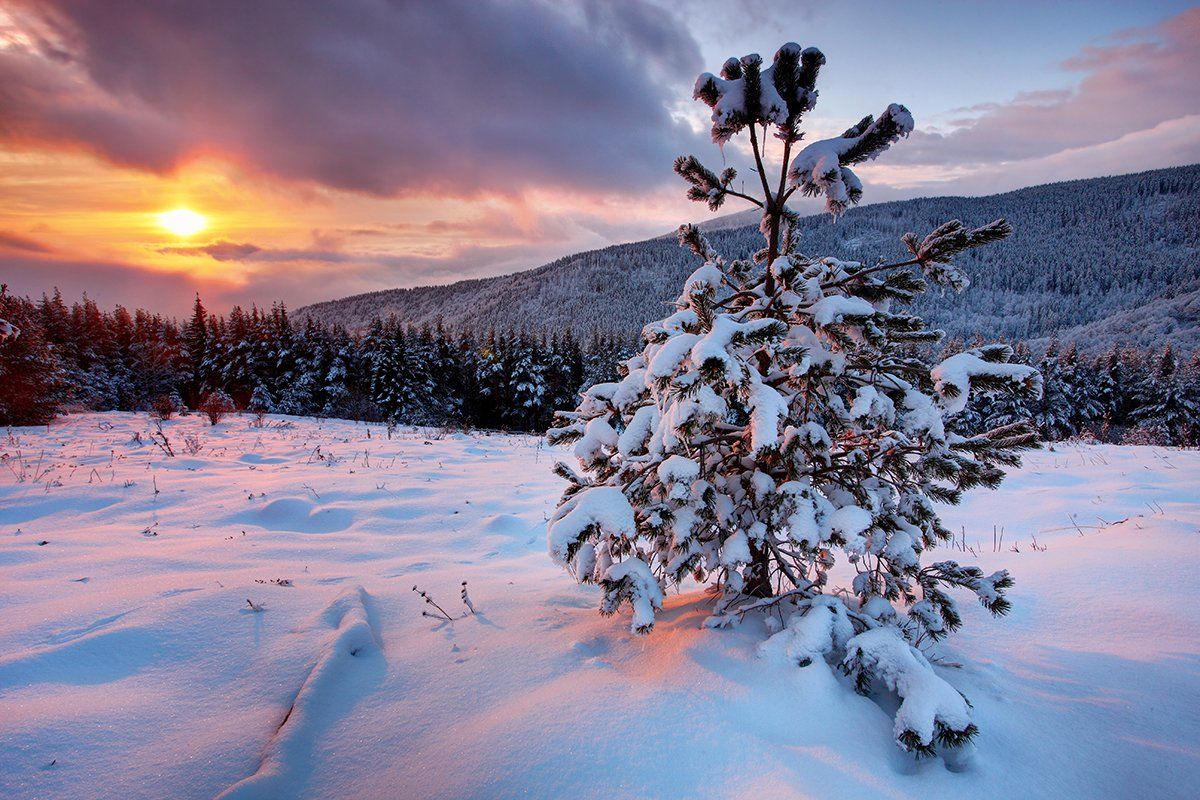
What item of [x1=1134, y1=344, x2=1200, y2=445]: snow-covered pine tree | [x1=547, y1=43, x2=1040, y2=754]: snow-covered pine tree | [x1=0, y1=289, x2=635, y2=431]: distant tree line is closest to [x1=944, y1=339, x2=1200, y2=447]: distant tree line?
[x1=1134, y1=344, x2=1200, y2=445]: snow-covered pine tree

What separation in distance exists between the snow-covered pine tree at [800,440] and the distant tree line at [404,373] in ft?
124

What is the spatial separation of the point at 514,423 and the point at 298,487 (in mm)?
44823

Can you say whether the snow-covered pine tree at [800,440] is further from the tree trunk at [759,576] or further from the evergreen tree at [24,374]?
the evergreen tree at [24,374]

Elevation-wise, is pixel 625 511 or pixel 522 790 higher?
pixel 625 511

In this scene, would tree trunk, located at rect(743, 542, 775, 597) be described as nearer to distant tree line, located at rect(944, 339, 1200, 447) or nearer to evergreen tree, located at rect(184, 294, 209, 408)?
distant tree line, located at rect(944, 339, 1200, 447)

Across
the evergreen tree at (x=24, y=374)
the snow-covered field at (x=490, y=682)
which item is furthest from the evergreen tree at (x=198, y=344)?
the snow-covered field at (x=490, y=682)

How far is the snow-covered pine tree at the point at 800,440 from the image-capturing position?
8.17ft

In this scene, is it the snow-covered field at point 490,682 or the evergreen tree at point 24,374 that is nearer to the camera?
the snow-covered field at point 490,682

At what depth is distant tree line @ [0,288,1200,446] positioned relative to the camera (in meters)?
43.3

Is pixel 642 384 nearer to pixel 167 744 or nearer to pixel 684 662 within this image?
pixel 684 662

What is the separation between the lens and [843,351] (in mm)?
2709

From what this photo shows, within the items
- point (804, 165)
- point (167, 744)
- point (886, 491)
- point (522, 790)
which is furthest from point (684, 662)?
Answer: point (804, 165)

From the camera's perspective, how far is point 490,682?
2.66 meters

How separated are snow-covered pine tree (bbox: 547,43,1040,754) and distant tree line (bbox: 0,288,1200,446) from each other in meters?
37.9
